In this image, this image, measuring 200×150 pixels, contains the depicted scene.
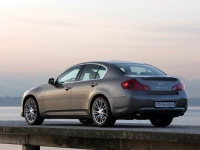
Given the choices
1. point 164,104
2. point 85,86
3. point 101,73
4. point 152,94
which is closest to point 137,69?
point 101,73

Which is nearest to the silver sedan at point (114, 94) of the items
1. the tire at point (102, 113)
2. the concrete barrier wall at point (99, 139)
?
the tire at point (102, 113)

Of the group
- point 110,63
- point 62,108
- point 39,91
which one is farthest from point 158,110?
point 39,91

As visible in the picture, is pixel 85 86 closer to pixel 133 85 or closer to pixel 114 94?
pixel 114 94

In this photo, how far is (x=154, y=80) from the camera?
13.1 metres

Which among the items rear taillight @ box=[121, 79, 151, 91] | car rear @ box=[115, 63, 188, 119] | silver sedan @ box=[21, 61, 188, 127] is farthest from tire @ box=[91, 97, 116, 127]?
rear taillight @ box=[121, 79, 151, 91]

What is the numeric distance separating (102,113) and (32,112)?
9.04 ft

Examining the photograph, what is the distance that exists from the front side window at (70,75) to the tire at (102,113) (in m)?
1.35

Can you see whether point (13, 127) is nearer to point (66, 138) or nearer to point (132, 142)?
point (66, 138)

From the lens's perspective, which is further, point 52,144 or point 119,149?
point 52,144

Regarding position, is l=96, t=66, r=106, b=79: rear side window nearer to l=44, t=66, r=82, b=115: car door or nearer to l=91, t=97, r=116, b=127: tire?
l=91, t=97, r=116, b=127: tire

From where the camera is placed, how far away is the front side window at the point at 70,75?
14.6 metres

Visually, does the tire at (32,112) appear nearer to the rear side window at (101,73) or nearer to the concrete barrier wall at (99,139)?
the concrete barrier wall at (99,139)

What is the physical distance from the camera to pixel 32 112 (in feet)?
50.5

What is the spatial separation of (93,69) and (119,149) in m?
3.23
